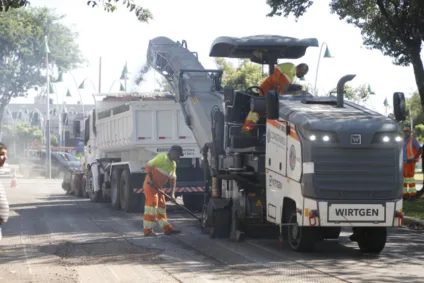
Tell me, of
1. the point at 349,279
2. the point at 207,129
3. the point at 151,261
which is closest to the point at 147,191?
the point at 207,129

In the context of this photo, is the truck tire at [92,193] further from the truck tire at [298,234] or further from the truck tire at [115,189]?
the truck tire at [298,234]

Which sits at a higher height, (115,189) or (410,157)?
(410,157)

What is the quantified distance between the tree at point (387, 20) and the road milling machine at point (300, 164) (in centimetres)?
763

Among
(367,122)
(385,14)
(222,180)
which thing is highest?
(385,14)

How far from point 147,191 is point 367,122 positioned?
4795 mm

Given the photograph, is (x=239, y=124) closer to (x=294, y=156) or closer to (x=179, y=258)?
(x=294, y=156)

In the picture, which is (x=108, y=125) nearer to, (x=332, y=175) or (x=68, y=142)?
(x=332, y=175)

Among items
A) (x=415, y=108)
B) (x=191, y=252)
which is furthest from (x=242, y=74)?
(x=191, y=252)

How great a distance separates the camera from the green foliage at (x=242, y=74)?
50319 millimetres

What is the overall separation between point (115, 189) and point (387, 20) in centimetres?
798

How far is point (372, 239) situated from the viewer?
12430 millimetres

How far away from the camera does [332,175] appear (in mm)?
11703

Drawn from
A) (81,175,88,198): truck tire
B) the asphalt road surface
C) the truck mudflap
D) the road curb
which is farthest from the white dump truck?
the truck mudflap

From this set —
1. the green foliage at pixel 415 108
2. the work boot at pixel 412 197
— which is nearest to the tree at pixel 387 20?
the work boot at pixel 412 197
